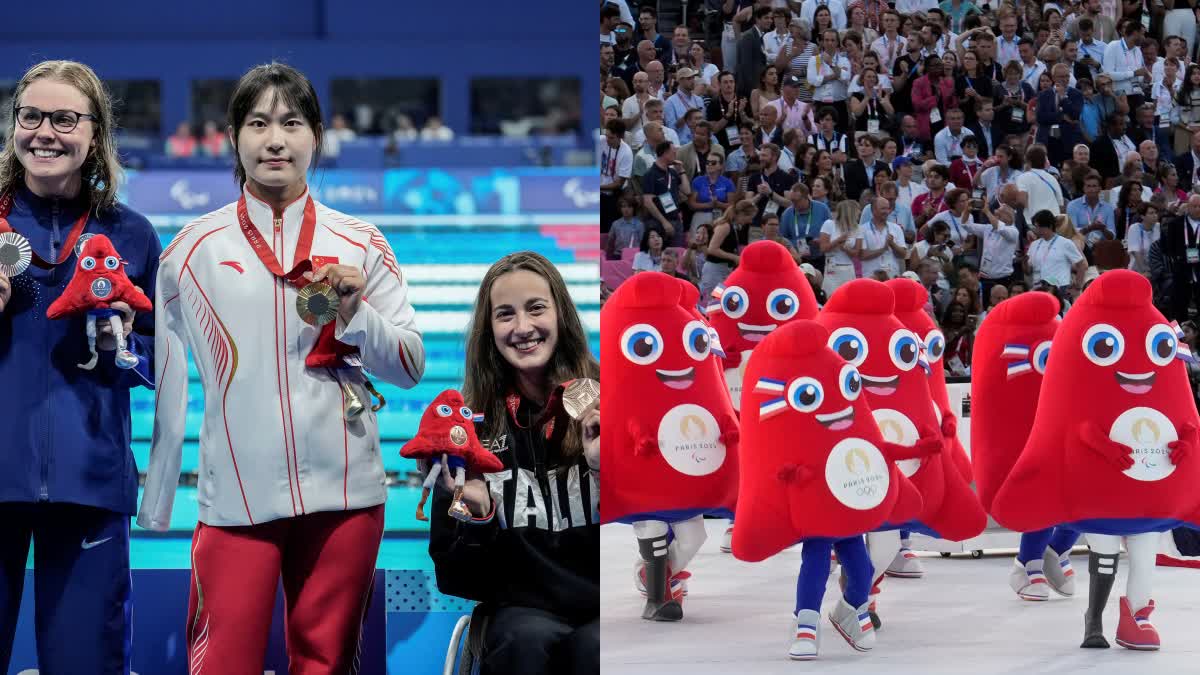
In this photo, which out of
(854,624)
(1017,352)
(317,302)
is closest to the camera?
(317,302)

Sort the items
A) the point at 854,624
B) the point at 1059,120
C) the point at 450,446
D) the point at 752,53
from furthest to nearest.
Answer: the point at 1059,120 < the point at 752,53 < the point at 854,624 < the point at 450,446

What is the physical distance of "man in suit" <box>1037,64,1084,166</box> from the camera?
6.17m

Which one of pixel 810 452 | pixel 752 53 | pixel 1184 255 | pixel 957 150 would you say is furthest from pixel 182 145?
pixel 810 452

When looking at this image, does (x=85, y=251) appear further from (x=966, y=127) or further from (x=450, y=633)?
(x=966, y=127)

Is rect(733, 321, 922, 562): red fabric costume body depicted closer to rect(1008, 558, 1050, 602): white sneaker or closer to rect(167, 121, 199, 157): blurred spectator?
rect(1008, 558, 1050, 602): white sneaker

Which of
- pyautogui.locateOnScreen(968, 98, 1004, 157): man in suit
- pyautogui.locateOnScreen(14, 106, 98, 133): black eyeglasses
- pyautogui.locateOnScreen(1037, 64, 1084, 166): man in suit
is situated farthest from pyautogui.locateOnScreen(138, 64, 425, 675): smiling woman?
pyautogui.locateOnScreen(1037, 64, 1084, 166): man in suit

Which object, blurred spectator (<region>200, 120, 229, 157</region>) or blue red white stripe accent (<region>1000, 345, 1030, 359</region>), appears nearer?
blue red white stripe accent (<region>1000, 345, 1030, 359</region>)

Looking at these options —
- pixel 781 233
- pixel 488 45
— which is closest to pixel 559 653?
pixel 781 233

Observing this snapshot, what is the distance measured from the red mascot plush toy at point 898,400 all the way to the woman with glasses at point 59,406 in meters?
2.16

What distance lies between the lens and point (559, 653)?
2467mm

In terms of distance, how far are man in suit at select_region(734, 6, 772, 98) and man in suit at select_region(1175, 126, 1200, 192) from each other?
2021 mm

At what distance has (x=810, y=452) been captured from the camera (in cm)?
356

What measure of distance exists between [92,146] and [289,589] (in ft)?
2.91

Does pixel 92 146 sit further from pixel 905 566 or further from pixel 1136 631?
pixel 905 566
